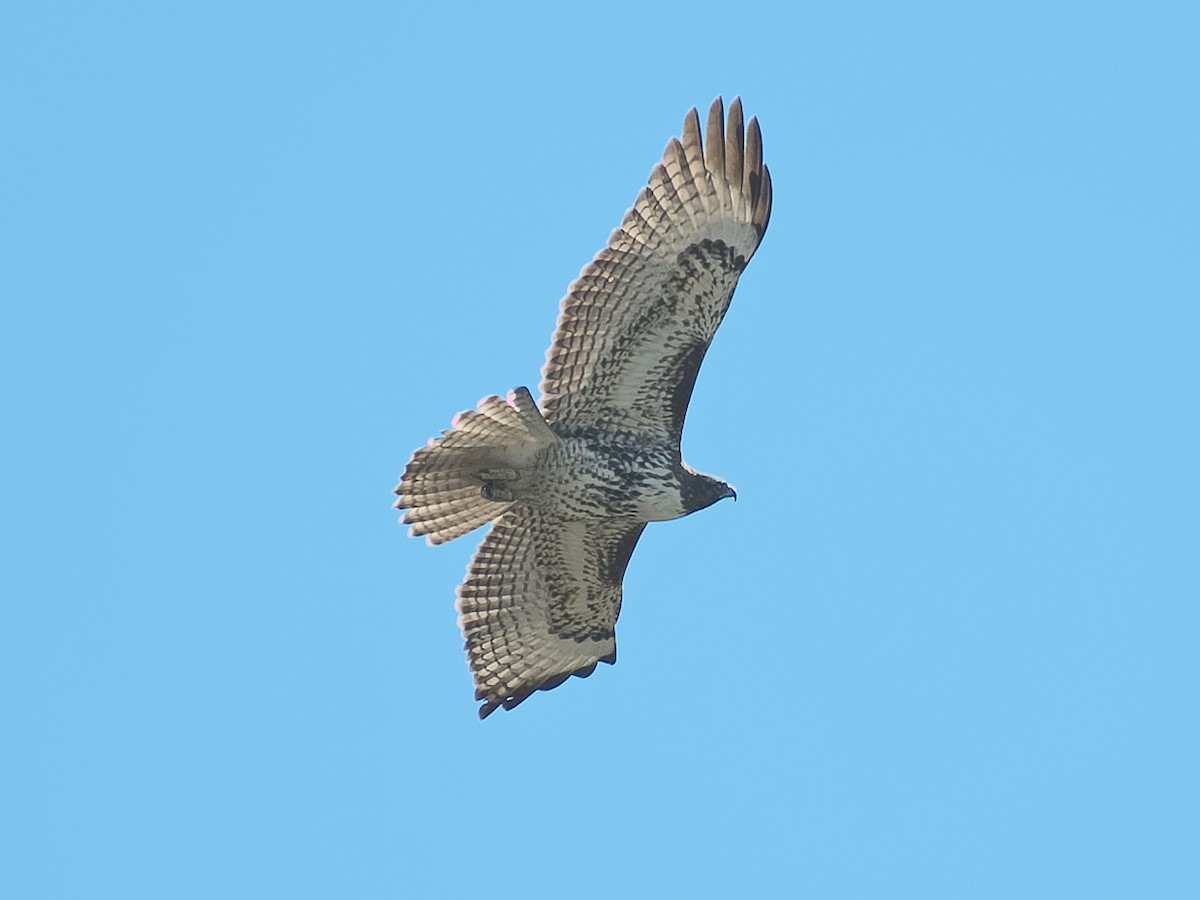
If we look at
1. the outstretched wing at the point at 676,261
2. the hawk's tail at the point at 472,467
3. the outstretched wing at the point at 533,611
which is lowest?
the outstretched wing at the point at 533,611

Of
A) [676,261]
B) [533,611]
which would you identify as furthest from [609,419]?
[533,611]

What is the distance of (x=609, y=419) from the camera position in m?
12.4

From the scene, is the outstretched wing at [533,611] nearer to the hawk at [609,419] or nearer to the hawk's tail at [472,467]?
the hawk at [609,419]

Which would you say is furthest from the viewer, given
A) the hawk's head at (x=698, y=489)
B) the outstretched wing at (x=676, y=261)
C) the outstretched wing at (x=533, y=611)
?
the outstretched wing at (x=533, y=611)

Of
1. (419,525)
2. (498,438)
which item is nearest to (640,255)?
(498,438)

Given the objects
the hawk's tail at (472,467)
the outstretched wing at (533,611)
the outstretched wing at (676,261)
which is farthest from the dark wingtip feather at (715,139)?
the outstretched wing at (533,611)

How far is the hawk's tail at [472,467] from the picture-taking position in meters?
12.0

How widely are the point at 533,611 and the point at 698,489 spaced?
167cm

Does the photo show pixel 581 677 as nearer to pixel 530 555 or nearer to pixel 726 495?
pixel 530 555

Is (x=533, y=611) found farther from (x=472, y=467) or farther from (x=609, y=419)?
(x=609, y=419)

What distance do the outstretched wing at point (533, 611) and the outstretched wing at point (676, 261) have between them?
5.07 ft

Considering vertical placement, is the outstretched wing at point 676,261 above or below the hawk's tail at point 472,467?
above

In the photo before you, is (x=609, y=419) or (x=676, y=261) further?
(x=609, y=419)

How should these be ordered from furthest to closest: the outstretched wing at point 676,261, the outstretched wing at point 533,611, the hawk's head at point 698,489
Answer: the outstretched wing at point 533,611, the hawk's head at point 698,489, the outstretched wing at point 676,261
